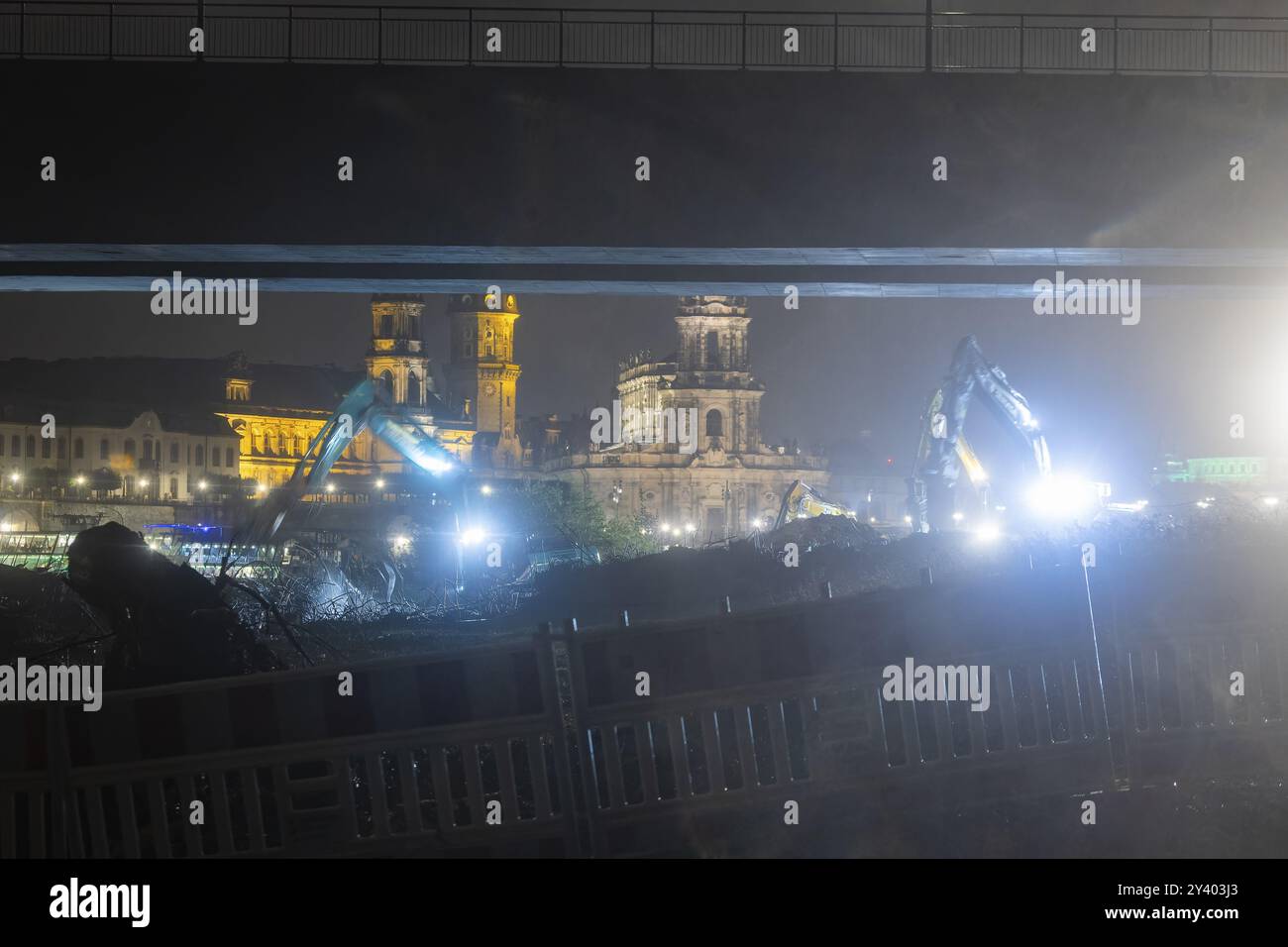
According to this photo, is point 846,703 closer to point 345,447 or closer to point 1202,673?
point 1202,673

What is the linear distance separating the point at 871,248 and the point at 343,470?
382 feet

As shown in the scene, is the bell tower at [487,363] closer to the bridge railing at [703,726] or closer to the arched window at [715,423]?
the arched window at [715,423]

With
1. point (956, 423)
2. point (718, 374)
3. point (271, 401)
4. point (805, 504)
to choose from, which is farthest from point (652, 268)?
point (271, 401)

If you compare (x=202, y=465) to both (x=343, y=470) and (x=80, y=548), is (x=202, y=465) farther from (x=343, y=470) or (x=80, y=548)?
(x=80, y=548)

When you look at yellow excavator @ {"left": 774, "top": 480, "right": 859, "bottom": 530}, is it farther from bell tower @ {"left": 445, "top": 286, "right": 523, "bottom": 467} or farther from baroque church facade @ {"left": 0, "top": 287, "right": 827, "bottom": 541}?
bell tower @ {"left": 445, "top": 286, "right": 523, "bottom": 467}

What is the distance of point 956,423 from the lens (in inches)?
1570

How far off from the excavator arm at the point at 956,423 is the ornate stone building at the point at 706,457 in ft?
299

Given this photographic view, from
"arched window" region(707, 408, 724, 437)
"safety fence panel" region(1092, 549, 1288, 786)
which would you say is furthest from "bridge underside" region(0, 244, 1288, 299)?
"arched window" region(707, 408, 724, 437)

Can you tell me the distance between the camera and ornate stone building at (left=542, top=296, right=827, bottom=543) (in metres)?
135

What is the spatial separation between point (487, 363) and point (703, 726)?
12704cm

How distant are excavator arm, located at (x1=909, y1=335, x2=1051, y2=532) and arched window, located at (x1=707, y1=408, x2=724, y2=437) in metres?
94.6

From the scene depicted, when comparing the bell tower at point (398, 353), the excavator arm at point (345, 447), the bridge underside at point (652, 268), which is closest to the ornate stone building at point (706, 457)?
the bell tower at point (398, 353)

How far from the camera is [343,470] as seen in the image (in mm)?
130375
